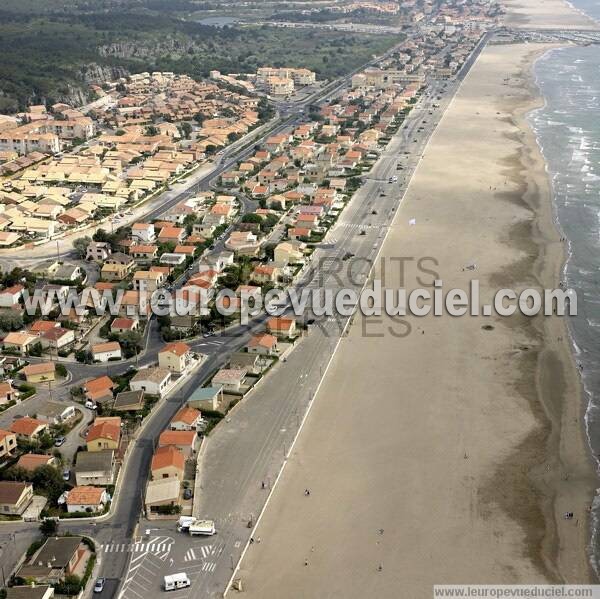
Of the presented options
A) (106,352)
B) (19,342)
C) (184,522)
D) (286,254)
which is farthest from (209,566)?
(286,254)

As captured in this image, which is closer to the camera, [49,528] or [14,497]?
[49,528]

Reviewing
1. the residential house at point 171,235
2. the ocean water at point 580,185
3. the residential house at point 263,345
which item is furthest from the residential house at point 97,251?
the ocean water at point 580,185

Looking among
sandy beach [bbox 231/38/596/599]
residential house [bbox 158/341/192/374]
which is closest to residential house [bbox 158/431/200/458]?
sandy beach [bbox 231/38/596/599]

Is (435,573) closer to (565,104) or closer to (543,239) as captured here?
(543,239)

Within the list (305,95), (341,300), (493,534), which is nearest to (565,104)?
(305,95)

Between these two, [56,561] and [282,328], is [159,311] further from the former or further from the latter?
[56,561]

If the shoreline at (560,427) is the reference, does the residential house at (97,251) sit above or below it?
above

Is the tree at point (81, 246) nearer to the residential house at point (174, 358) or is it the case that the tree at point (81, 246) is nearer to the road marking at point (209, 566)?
the residential house at point (174, 358)
